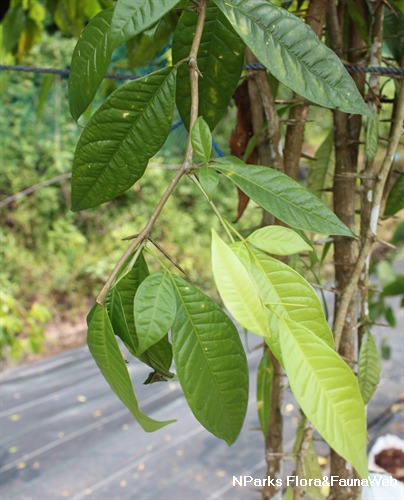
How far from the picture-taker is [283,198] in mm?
339

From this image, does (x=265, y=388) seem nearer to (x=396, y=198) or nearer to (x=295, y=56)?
(x=396, y=198)

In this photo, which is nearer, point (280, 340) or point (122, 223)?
point (280, 340)

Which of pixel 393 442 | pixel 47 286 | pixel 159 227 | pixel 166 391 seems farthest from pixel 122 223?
pixel 393 442

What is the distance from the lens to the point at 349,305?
1.98ft

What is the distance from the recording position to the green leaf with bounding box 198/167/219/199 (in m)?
0.32

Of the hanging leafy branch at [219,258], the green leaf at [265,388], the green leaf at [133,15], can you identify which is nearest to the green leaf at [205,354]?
the hanging leafy branch at [219,258]

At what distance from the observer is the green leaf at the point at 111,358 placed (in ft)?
1.05

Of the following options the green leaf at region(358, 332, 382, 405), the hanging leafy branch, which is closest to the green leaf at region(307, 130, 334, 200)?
the green leaf at region(358, 332, 382, 405)

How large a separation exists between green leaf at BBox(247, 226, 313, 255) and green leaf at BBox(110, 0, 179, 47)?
13cm

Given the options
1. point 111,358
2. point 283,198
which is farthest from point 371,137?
point 111,358

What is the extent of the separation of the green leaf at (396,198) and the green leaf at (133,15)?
1.18 ft

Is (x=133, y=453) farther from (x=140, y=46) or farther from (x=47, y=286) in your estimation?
(x=47, y=286)

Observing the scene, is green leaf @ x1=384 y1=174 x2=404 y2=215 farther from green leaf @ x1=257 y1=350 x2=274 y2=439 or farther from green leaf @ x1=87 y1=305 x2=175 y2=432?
green leaf @ x1=87 y1=305 x2=175 y2=432

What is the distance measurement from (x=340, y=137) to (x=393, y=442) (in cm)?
114
